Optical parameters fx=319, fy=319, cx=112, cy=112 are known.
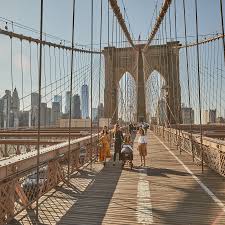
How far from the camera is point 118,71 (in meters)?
52.8

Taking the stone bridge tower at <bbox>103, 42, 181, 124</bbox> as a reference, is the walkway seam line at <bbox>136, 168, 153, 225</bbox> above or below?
below

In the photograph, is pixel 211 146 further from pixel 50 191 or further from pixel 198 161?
pixel 50 191

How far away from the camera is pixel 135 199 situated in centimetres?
553

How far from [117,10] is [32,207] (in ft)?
62.0

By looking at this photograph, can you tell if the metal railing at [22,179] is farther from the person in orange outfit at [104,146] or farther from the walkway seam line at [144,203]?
the person in orange outfit at [104,146]

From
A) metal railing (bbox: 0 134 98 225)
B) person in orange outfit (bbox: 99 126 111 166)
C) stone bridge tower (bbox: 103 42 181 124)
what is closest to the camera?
metal railing (bbox: 0 134 98 225)

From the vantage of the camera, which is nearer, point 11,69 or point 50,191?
point 50,191

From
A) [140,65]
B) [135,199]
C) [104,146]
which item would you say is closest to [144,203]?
[135,199]

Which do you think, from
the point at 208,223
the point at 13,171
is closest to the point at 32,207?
the point at 13,171

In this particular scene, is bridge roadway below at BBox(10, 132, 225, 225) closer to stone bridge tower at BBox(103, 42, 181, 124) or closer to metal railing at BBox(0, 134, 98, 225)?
metal railing at BBox(0, 134, 98, 225)

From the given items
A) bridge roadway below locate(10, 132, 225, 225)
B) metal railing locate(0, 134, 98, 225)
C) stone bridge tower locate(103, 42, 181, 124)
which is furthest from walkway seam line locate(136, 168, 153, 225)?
stone bridge tower locate(103, 42, 181, 124)

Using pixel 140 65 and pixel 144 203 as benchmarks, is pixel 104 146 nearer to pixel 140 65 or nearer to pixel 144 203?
pixel 144 203

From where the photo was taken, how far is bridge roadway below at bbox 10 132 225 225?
4516mm

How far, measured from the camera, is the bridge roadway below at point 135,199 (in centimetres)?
452
